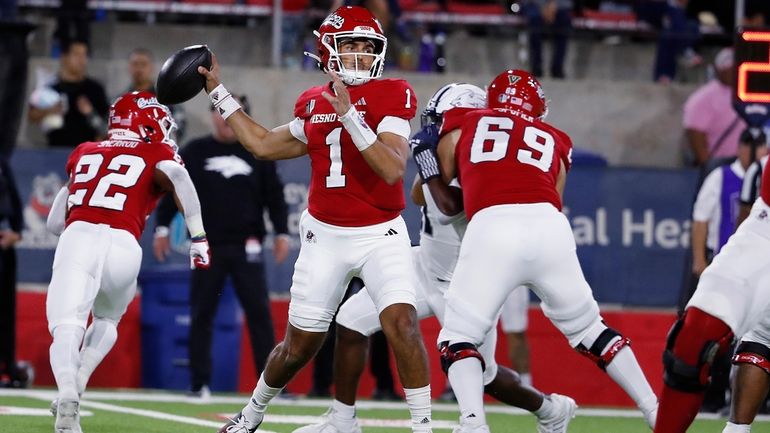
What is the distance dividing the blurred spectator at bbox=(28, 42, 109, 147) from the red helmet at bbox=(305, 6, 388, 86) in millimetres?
5595

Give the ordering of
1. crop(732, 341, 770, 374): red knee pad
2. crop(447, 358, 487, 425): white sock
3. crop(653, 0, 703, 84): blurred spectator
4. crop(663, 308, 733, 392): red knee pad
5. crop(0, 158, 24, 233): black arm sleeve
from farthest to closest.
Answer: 1. crop(653, 0, 703, 84): blurred spectator
2. crop(0, 158, 24, 233): black arm sleeve
3. crop(447, 358, 487, 425): white sock
4. crop(732, 341, 770, 374): red knee pad
5. crop(663, 308, 733, 392): red knee pad

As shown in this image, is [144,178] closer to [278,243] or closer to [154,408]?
[154,408]

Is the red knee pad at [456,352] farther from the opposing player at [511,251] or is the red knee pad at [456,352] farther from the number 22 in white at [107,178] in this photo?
the number 22 in white at [107,178]

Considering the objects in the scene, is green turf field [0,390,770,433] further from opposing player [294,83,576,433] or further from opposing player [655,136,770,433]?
opposing player [655,136,770,433]

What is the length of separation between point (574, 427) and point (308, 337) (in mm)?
2505

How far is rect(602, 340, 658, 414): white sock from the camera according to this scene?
246 inches

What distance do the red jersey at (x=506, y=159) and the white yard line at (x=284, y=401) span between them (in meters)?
3.01

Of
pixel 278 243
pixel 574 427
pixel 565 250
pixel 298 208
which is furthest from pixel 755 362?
pixel 298 208

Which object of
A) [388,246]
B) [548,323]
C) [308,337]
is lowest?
[548,323]

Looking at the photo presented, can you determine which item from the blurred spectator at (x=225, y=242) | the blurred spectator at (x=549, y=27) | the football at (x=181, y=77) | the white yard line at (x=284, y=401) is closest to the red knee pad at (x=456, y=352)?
the football at (x=181, y=77)

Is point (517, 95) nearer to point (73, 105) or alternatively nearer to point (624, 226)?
point (624, 226)

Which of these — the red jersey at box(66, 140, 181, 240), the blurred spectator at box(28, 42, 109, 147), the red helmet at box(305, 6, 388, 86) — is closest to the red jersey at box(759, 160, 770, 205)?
the red helmet at box(305, 6, 388, 86)

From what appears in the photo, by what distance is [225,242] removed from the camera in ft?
31.7

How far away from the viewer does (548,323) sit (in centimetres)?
1029
